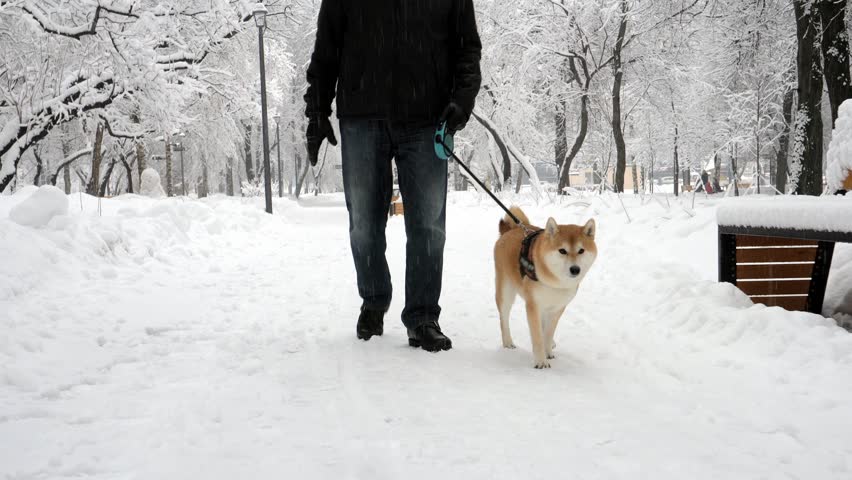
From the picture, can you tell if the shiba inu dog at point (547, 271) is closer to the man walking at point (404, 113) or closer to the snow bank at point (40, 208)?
the man walking at point (404, 113)

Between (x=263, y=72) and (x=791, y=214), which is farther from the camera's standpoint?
(x=263, y=72)

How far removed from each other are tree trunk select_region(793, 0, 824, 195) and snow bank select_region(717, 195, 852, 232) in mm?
7523

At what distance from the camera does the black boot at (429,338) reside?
345 cm

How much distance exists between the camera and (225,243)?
8.98m

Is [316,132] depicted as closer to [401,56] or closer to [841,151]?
[401,56]

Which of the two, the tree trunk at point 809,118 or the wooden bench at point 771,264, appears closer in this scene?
the wooden bench at point 771,264

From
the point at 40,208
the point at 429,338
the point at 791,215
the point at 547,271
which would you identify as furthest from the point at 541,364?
the point at 40,208

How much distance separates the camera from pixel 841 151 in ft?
20.3

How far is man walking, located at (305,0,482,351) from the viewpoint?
11.6ft

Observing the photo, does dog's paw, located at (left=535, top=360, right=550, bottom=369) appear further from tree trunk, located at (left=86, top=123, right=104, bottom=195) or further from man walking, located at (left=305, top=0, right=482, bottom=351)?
tree trunk, located at (left=86, top=123, right=104, bottom=195)

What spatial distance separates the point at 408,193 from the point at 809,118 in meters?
9.73

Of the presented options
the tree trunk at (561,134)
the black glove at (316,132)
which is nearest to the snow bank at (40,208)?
the black glove at (316,132)

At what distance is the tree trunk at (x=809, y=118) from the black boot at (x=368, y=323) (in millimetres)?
9481

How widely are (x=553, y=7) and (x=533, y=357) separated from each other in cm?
1827
